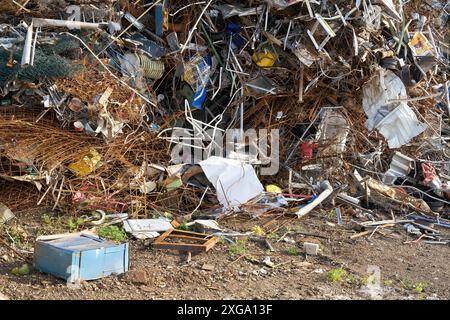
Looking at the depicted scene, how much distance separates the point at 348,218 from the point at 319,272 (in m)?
1.81

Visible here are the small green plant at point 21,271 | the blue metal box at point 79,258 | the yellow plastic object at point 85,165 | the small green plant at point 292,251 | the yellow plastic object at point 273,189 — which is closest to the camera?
the blue metal box at point 79,258

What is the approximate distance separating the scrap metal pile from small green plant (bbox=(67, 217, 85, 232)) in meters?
0.18

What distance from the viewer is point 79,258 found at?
12.8 feet

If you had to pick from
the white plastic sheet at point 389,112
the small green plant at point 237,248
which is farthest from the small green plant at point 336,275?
the white plastic sheet at point 389,112

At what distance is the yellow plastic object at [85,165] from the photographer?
5.67 m

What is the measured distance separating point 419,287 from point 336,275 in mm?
626

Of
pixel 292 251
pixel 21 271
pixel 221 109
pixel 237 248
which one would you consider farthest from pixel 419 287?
pixel 221 109

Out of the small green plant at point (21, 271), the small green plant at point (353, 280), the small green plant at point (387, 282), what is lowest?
the small green plant at point (387, 282)

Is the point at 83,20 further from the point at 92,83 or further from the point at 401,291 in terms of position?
the point at 401,291

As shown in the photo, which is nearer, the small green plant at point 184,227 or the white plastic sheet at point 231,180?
the small green plant at point 184,227

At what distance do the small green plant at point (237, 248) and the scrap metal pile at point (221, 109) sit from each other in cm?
84

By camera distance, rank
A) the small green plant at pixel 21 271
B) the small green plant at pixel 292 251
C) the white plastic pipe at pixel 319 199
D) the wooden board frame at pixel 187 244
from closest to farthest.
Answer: the small green plant at pixel 21 271 → the wooden board frame at pixel 187 244 → the small green plant at pixel 292 251 → the white plastic pipe at pixel 319 199

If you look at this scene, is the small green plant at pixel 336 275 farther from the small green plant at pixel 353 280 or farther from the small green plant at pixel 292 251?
the small green plant at pixel 292 251

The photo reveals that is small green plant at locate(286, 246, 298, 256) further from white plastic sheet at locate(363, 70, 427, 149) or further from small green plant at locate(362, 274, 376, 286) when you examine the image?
white plastic sheet at locate(363, 70, 427, 149)
